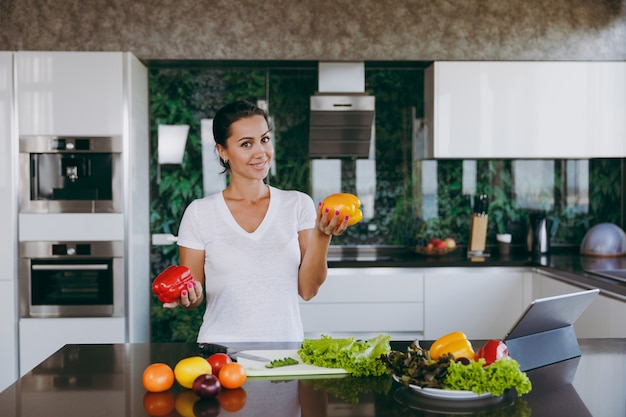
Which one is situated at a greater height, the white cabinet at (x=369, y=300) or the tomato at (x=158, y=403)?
the tomato at (x=158, y=403)

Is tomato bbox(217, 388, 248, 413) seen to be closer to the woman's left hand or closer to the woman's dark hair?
the woman's left hand

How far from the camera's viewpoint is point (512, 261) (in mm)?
4055

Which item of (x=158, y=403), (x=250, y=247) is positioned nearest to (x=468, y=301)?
(x=250, y=247)

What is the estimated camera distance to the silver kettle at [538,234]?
4469 millimetres

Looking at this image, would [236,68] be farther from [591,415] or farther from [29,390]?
[591,415]

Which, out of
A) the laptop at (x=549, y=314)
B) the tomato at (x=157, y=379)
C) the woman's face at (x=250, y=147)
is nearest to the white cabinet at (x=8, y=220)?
the woman's face at (x=250, y=147)

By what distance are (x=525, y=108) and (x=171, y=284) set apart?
2982mm

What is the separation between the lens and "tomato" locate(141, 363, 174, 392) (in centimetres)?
155

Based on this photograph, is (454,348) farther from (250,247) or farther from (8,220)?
(8,220)

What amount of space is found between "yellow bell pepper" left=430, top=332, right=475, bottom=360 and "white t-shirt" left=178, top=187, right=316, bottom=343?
0.75 m

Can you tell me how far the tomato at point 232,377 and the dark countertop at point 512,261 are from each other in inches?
82.0

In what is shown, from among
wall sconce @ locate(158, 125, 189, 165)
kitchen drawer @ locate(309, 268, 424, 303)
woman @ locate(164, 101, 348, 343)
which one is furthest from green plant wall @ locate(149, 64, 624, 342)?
woman @ locate(164, 101, 348, 343)

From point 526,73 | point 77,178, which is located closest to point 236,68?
point 77,178

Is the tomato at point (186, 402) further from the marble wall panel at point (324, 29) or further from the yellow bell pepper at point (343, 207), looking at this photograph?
the marble wall panel at point (324, 29)
